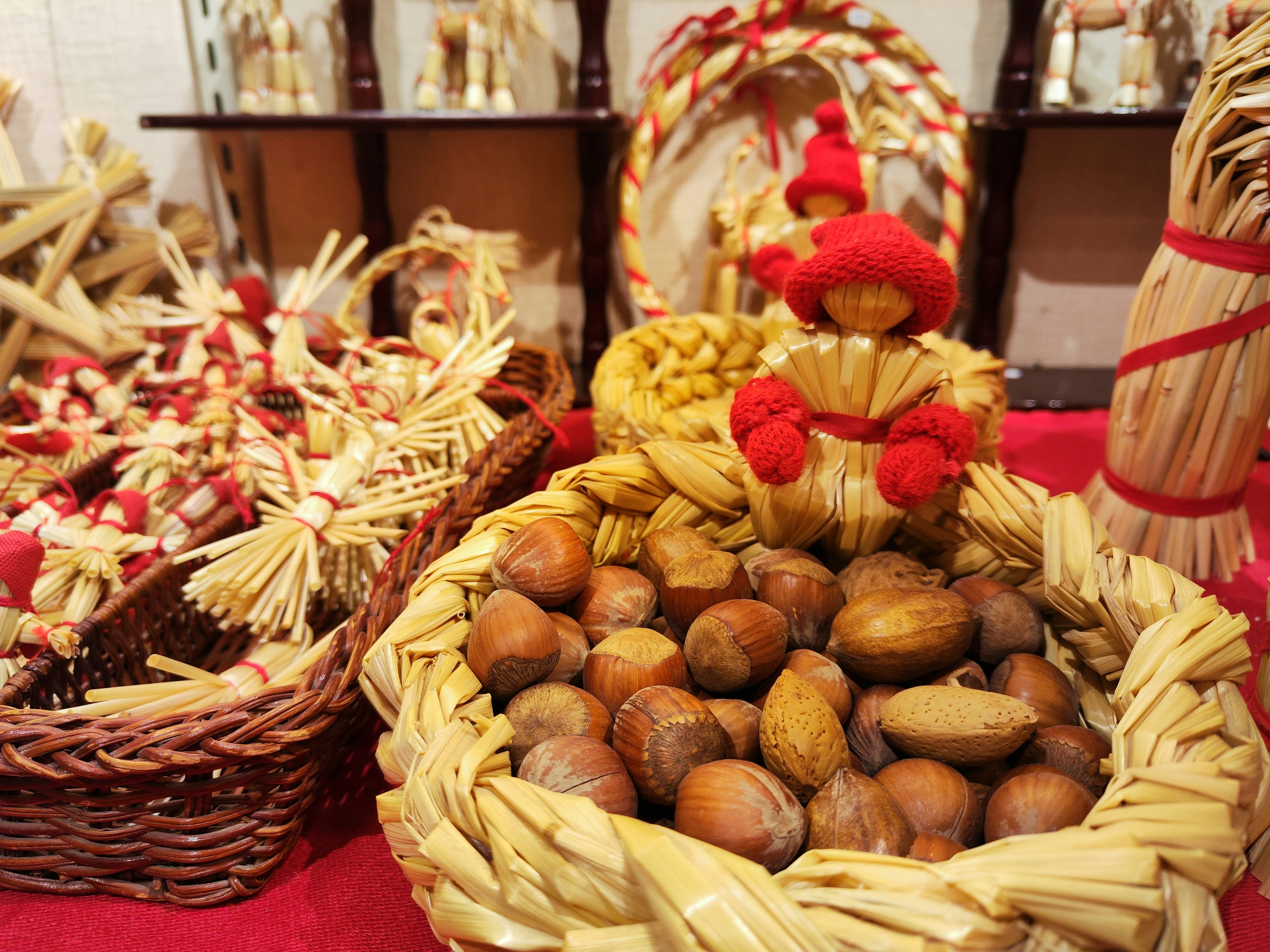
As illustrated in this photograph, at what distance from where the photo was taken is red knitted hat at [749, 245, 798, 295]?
45.2 inches

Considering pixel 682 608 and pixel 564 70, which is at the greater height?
pixel 564 70

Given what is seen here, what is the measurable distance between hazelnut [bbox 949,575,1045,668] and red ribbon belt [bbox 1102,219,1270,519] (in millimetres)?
320

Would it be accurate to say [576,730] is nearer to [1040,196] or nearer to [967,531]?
[967,531]

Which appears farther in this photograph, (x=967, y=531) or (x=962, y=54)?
(x=962, y=54)

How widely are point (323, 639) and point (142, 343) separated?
0.80 meters

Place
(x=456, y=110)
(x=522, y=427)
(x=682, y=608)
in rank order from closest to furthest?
(x=682, y=608)
(x=522, y=427)
(x=456, y=110)

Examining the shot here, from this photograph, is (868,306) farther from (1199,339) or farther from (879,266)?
(1199,339)

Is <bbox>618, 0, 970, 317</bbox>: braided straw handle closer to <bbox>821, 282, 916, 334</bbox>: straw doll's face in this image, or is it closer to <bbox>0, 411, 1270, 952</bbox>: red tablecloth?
<bbox>821, 282, 916, 334</bbox>: straw doll's face

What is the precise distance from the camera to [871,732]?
64cm

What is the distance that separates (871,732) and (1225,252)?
602 mm

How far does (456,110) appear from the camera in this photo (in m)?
1.33

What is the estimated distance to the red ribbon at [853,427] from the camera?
0.74 metres

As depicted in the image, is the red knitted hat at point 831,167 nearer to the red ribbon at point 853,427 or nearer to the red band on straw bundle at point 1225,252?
the red band on straw bundle at point 1225,252

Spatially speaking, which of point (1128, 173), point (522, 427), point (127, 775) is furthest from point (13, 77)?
point (1128, 173)
